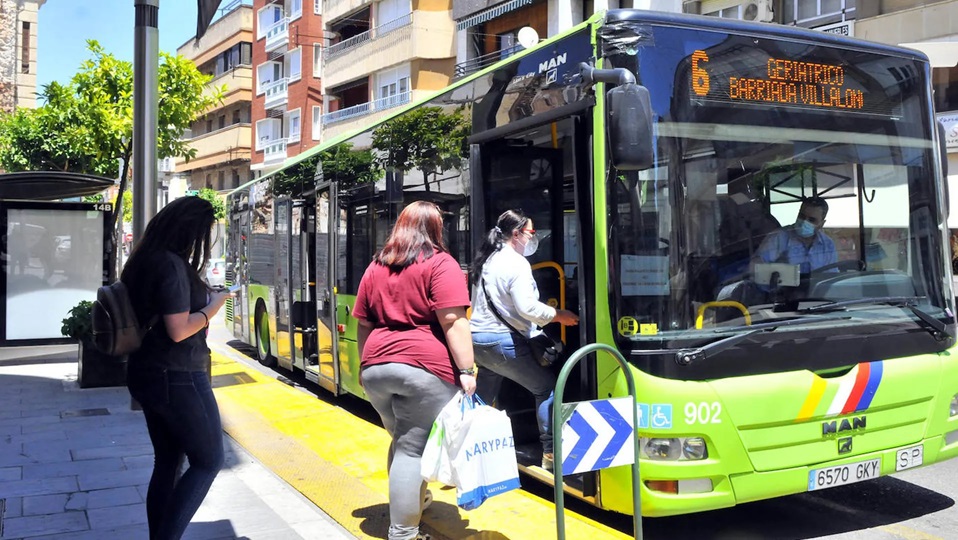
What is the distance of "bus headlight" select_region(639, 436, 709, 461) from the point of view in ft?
15.1

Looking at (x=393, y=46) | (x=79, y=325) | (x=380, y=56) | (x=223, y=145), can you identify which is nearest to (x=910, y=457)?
(x=79, y=325)

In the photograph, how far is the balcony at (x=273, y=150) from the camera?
4716 centimetres

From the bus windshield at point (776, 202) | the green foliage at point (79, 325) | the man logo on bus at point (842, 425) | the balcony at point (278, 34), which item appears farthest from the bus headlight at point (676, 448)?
the balcony at point (278, 34)

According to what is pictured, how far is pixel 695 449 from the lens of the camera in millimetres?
4625

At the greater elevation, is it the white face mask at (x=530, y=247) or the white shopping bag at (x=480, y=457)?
the white face mask at (x=530, y=247)

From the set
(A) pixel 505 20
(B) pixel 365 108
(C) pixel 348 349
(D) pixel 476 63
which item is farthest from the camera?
(B) pixel 365 108

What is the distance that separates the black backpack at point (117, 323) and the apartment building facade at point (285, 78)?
40.8m

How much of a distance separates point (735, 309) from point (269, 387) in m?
7.51

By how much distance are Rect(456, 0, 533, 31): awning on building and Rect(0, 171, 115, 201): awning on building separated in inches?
684

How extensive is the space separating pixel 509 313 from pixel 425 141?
6.53 ft

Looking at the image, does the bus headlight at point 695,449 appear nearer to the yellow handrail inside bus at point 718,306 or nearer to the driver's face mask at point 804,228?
the yellow handrail inside bus at point 718,306

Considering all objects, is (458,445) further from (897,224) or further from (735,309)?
(897,224)

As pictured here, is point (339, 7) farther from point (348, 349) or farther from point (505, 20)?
point (348, 349)

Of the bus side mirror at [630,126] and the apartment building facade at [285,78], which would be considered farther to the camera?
the apartment building facade at [285,78]
